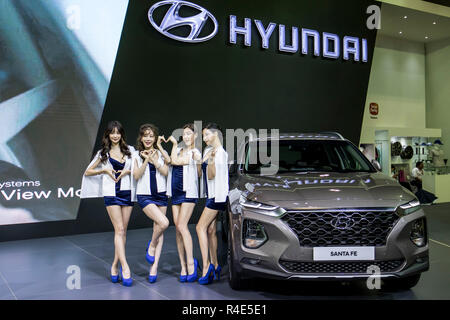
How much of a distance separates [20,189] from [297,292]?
15.3 ft

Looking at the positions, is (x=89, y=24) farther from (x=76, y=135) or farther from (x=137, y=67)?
(x=76, y=135)

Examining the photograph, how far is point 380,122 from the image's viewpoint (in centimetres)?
1277

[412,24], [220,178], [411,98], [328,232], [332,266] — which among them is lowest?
[332,266]

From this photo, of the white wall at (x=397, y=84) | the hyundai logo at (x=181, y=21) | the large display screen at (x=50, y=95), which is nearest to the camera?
the large display screen at (x=50, y=95)

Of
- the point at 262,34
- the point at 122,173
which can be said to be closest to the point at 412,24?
the point at 262,34

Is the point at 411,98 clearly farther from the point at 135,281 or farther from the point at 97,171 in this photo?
the point at 97,171

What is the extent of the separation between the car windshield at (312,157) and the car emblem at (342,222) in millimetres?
981

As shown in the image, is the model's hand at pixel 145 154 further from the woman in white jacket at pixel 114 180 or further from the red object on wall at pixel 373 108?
the red object on wall at pixel 373 108

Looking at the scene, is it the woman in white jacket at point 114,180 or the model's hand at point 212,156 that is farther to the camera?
the woman in white jacket at point 114,180

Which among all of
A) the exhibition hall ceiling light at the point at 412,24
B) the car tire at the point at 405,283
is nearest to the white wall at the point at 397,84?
the exhibition hall ceiling light at the point at 412,24

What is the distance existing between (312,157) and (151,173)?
1756 millimetres

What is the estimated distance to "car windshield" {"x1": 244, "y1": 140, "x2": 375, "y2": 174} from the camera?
3959 millimetres

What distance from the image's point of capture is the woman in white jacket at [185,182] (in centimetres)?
365

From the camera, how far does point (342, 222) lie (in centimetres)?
292
